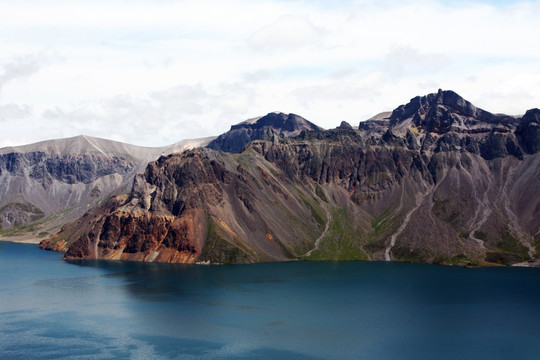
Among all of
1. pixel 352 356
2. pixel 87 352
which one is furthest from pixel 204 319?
pixel 352 356

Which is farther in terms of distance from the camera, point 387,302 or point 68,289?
point 68,289

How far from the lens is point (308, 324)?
141 m

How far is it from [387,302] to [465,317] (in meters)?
24.9

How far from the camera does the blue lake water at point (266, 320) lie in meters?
119

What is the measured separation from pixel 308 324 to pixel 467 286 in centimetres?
7912

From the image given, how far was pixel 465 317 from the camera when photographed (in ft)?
490

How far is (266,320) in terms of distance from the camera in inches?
5674

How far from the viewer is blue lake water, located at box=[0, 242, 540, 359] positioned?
118812 millimetres

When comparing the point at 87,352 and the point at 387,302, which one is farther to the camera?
the point at 387,302

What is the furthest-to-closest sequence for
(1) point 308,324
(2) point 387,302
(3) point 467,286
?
(3) point 467,286 → (2) point 387,302 → (1) point 308,324

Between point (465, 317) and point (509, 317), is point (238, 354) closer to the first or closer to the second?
point (465, 317)

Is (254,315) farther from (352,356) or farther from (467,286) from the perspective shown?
(467,286)

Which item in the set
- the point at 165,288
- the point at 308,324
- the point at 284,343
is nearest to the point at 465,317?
the point at 308,324

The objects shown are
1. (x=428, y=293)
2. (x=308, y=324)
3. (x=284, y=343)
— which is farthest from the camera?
(x=428, y=293)
